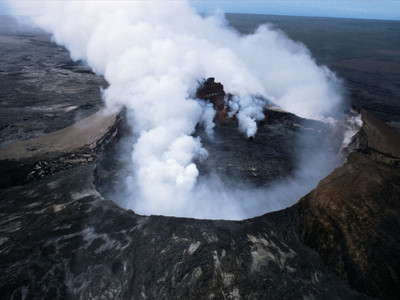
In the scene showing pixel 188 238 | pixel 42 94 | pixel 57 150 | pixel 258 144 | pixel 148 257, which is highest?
pixel 188 238

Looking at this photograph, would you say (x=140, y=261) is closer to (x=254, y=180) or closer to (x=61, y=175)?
(x=61, y=175)

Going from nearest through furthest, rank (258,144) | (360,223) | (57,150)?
(360,223)
(57,150)
(258,144)

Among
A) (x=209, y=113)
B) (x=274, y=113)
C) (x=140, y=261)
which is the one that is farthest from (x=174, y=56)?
(x=140, y=261)

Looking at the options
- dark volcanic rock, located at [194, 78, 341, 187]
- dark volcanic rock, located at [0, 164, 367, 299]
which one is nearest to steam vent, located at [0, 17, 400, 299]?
dark volcanic rock, located at [0, 164, 367, 299]

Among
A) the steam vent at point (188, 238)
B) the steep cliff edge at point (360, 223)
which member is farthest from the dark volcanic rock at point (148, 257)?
the steep cliff edge at point (360, 223)

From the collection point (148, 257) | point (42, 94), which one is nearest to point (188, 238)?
point (148, 257)

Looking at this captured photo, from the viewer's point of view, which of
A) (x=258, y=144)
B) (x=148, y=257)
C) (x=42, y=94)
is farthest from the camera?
(x=42, y=94)

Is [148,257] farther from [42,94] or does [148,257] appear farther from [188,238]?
[42,94]

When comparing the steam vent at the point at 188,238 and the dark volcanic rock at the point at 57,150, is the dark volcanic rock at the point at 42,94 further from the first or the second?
the steam vent at the point at 188,238
